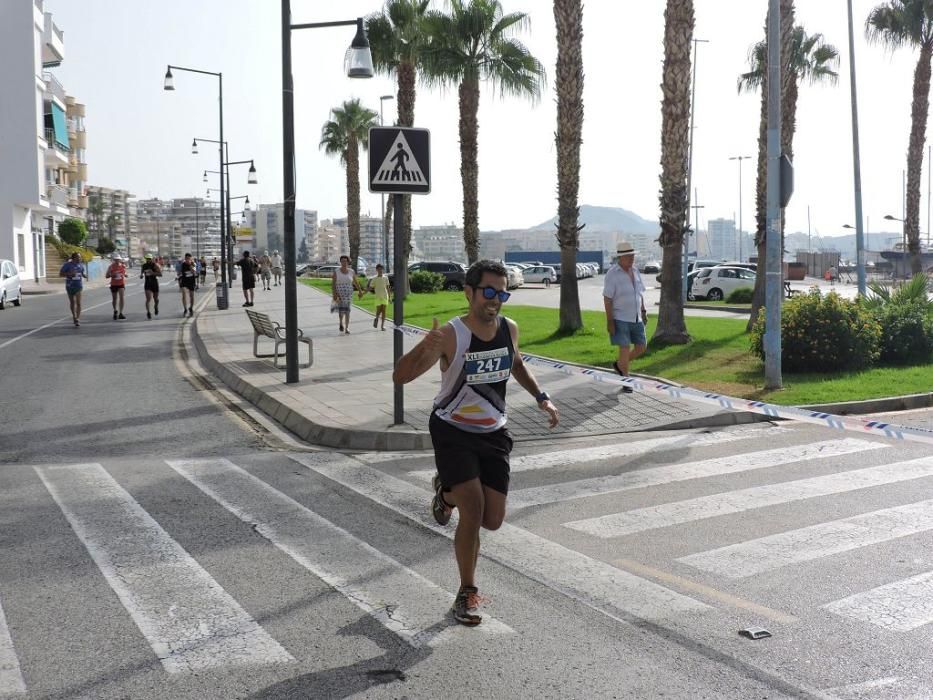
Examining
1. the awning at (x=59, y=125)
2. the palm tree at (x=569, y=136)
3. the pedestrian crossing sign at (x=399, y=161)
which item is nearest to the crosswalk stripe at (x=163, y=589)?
the pedestrian crossing sign at (x=399, y=161)

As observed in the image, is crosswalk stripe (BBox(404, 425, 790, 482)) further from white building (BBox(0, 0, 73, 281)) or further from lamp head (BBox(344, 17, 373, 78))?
white building (BBox(0, 0, 73, 281))

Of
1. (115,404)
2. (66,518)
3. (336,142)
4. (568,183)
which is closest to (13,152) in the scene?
(336,142)

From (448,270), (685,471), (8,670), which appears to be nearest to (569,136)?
(685,471)

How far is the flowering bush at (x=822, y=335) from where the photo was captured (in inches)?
552

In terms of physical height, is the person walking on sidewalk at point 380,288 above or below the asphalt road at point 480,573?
above

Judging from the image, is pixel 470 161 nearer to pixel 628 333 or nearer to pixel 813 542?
pixel 628 333

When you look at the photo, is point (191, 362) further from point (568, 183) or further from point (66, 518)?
point (66, 518)

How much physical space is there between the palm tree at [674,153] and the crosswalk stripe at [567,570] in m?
10.9

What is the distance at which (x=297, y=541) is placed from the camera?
618 cm

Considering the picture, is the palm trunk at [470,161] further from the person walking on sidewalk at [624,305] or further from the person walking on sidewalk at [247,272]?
the person walking on sidewalk at [624,305]

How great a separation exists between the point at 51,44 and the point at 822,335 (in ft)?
212

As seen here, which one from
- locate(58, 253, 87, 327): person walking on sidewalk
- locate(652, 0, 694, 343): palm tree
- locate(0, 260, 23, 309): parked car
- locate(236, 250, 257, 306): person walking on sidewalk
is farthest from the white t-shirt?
locate(0, 260, 23, 309): parked car

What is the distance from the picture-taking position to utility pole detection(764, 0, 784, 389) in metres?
12.6

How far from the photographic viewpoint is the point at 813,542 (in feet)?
20.2
